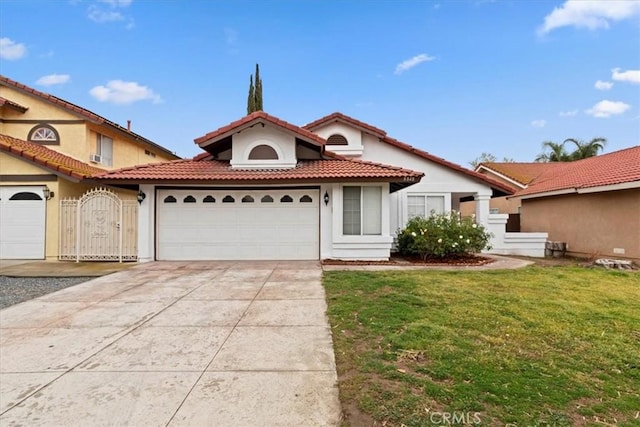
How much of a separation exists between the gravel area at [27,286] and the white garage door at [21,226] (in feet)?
11.9

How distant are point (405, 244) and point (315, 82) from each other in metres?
13.5

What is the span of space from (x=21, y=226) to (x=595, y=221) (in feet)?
71.1

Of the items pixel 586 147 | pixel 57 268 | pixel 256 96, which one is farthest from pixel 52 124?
pixel 586 147

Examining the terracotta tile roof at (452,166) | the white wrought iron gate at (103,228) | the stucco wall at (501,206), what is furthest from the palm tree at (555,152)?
the white wrought iron gate at (103,228)

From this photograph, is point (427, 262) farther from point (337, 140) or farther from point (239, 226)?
point (337, 140)

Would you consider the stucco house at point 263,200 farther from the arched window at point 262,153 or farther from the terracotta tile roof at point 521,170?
the terracotta tile roof at point 521,170

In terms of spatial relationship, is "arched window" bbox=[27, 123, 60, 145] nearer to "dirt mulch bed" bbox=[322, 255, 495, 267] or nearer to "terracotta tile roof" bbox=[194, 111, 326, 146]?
"terracotta tile roof" bbox=[194, 111, 326, 146]

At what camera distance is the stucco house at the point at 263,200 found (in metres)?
11.5

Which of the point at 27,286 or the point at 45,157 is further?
the point at 45,157

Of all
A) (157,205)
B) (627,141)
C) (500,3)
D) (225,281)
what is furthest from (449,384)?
(627,141)

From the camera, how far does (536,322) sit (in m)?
5.21

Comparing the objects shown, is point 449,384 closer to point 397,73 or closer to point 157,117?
point 397,73

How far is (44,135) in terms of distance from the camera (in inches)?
625

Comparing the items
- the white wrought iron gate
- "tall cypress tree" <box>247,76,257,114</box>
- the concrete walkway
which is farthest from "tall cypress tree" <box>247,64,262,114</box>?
the concrete walkway
